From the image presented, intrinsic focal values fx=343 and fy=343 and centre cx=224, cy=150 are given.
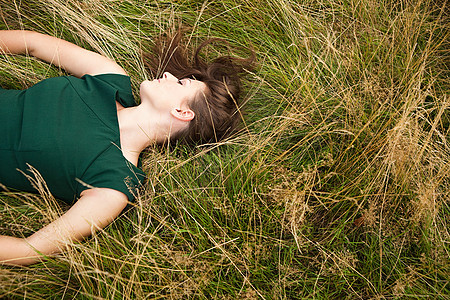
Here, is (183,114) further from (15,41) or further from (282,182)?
(15,41)

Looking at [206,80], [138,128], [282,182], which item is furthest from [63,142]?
[282,182]

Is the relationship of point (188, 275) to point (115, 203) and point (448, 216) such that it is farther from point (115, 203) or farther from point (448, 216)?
point (448, 216)

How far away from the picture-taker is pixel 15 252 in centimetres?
202

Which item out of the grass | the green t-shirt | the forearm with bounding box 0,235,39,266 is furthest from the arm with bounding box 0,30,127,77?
the forearm with bounding box 0,235,39,266

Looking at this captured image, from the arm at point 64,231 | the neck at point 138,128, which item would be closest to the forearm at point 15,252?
the arm at point 64,231

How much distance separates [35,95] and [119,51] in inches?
32.7

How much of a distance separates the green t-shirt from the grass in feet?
0.66

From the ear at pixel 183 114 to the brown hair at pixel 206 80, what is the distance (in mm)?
47

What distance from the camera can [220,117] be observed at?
2652mm

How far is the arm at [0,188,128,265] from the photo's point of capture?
6.61 feet

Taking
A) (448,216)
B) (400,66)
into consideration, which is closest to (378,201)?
(448,216)

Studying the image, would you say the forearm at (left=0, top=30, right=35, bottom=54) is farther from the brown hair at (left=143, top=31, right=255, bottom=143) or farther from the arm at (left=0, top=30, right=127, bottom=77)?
the brown hair at (left=143, top=31, right=255, bottom=143)

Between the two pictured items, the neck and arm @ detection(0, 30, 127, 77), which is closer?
the neck

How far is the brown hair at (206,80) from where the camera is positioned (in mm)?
2578
